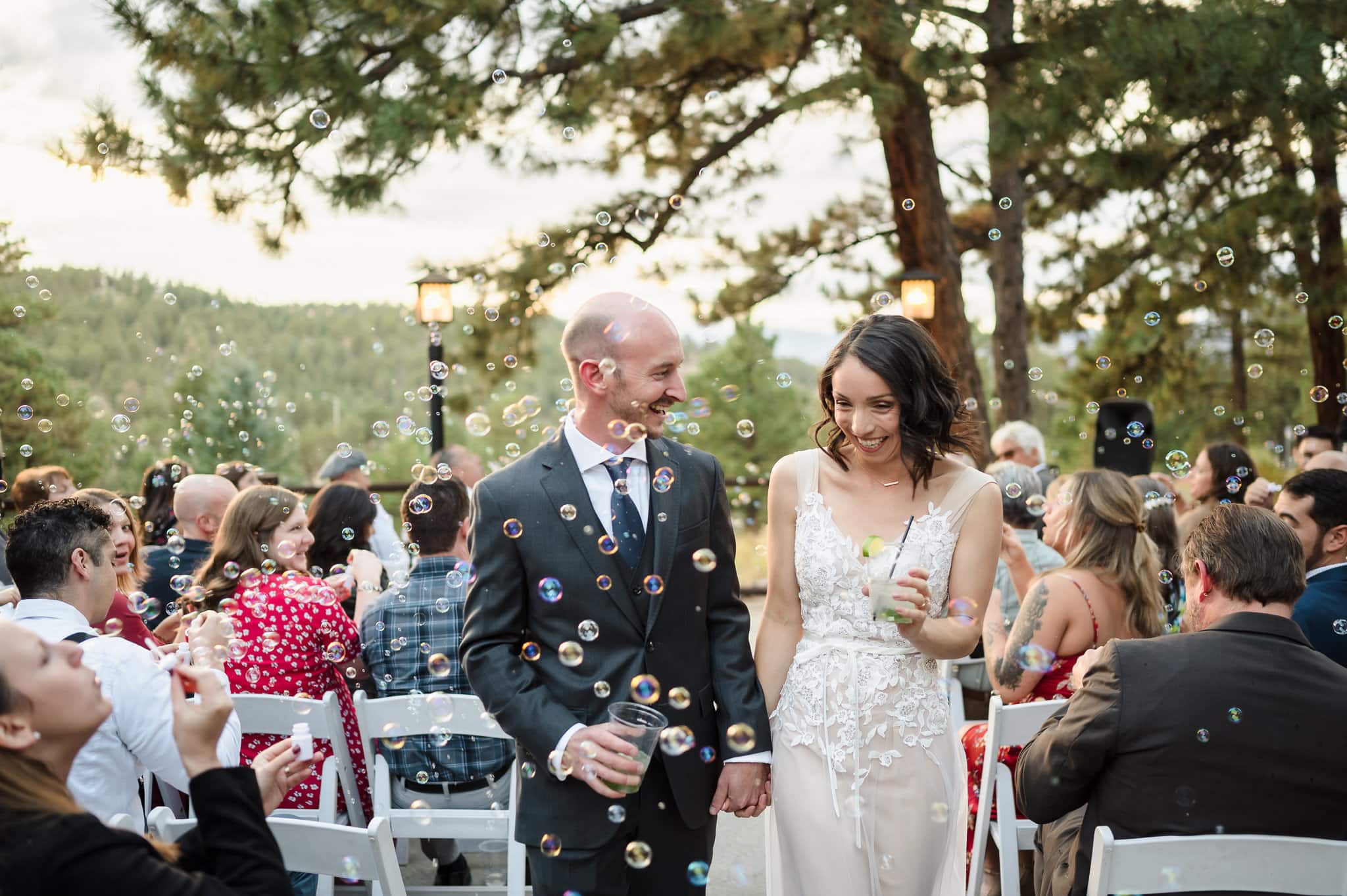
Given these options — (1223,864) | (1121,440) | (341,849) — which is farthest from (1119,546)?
(1121,440)

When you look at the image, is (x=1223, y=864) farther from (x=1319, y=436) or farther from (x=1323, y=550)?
(x=1319, y=436)

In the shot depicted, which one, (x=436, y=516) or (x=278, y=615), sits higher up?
(x=436, y=516)

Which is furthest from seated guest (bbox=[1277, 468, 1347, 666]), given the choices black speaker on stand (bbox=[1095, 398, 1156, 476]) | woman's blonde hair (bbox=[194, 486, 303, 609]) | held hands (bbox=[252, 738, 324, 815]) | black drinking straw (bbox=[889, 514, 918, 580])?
black speaker on stand (bbox=[1095, 398, 1156, 476])

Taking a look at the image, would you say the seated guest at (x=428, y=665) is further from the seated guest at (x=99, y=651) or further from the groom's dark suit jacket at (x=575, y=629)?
the groom's dark suit jacket at (x=575, y=629)

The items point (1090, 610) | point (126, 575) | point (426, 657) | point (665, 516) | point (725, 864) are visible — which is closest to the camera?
point (665, 516)

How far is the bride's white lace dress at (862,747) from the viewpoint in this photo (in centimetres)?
263

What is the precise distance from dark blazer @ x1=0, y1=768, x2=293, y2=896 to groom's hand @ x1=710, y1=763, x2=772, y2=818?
3.12ft

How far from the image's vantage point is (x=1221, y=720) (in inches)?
91.4

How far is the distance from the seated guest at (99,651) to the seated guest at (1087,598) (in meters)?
2.30

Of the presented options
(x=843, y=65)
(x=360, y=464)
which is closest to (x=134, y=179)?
(x=360, y=464)

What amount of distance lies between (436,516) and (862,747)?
6.11 feet

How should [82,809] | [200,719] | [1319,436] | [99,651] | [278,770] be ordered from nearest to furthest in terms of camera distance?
[82,809]
[200,719]
[278,770]
[99,651]
[1319,436]

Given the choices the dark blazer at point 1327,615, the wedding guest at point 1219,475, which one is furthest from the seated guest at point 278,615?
the wedding guest at point 1219,475

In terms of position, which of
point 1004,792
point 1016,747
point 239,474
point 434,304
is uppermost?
point 434,304
